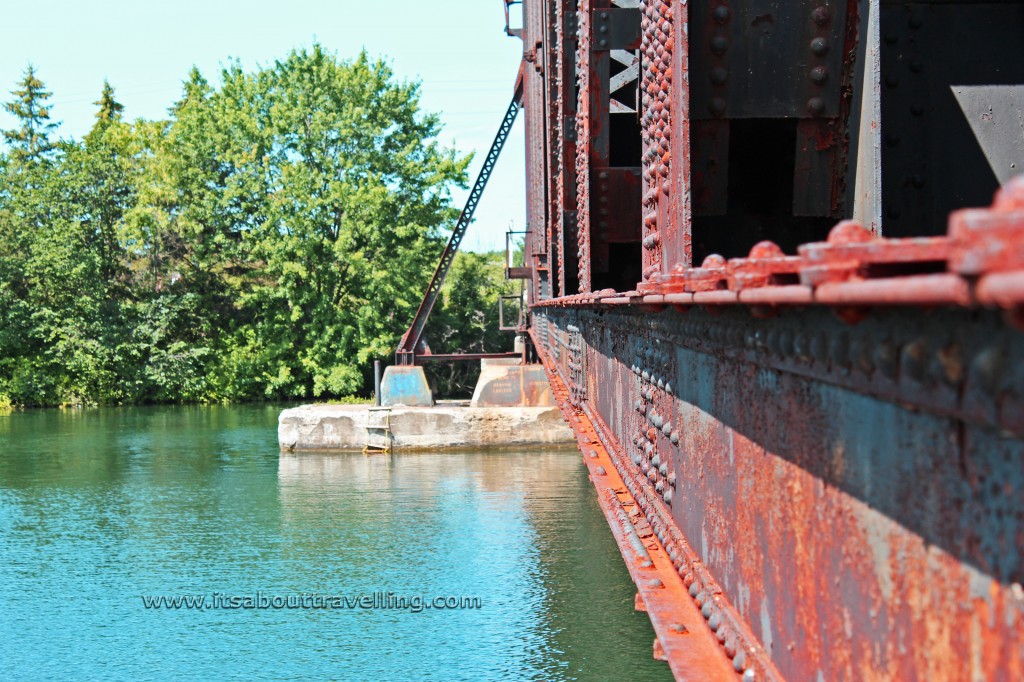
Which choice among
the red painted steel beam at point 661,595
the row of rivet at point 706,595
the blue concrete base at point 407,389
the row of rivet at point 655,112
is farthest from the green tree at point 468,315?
the row of rivet at point 655,112

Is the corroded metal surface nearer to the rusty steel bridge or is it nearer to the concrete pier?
the rusty steel bridge

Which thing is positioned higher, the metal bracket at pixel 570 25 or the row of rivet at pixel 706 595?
the metal bracket at pixel 570 25

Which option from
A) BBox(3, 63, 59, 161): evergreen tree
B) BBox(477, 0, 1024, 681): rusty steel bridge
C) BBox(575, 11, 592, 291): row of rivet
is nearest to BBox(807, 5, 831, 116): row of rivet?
BBox(477, 0, 1024, 681): rusty steel bridge

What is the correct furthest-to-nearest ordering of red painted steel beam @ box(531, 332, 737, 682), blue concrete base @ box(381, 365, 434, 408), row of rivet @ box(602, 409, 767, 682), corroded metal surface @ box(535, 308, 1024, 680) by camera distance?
blue concrete base @ box(381, 365, 434, 408) → red painted steel beam @ box(531, 332, 737, 682) → row of rivet @ box(602, 409, 767, 682) → corroded metal surface @ box(535, 308, 1024, 680)

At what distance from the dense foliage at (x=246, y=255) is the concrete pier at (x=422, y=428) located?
51.4ft

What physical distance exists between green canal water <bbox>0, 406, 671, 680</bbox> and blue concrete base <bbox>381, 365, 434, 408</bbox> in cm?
251

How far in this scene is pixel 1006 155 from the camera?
3.87m

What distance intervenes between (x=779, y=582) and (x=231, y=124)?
44.6 m

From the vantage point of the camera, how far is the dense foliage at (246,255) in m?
42.3

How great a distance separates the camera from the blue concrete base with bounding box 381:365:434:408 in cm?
2694

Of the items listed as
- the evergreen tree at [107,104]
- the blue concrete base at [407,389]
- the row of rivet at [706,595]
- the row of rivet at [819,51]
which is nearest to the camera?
the row of rivet at [706,595]

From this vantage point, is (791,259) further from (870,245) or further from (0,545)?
(0,545)

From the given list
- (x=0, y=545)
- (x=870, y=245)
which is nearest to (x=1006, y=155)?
(x=870, y=245)

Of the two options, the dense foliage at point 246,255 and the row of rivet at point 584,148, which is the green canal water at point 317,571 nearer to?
the row of rivet at point 584,148
